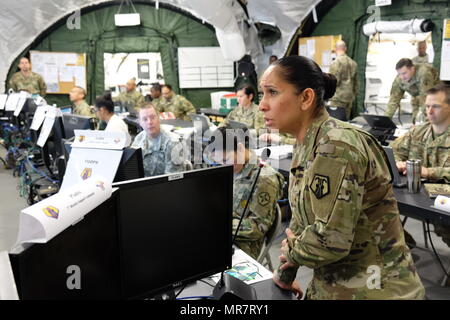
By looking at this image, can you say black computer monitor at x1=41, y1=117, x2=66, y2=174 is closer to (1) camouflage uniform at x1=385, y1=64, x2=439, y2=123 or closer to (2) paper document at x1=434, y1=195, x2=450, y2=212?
(2) paper document at x1=434, y1=195, x2=450, y2=212

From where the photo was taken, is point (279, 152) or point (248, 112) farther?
point (248, 112)

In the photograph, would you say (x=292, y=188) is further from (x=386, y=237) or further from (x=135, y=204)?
(x=135, y=204)

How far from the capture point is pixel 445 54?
638cm

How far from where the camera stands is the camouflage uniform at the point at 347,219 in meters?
1.19

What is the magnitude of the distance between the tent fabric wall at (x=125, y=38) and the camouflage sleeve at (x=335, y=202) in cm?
999

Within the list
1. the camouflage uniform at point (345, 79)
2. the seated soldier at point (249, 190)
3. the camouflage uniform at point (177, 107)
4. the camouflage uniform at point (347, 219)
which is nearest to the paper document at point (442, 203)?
the seated soldier at point (249, 190)

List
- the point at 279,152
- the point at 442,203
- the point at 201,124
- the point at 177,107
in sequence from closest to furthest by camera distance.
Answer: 1. the point at 442,203
2. the point at 279,152
3. the point at 201,124
4. the point at 177,107

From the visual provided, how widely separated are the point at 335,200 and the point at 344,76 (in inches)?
261

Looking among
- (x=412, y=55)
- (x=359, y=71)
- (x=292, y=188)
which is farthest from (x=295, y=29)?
(x=292, y=188)

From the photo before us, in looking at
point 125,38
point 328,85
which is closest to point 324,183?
point 328,85

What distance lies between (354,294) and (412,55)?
6759 millimetres

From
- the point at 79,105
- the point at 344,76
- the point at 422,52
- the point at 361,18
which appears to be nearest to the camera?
the point at 79,105

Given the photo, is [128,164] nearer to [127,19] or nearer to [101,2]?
[127,19]

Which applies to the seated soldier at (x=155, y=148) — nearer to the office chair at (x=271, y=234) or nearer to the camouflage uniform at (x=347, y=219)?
the office chair at (x=271, y=234)
